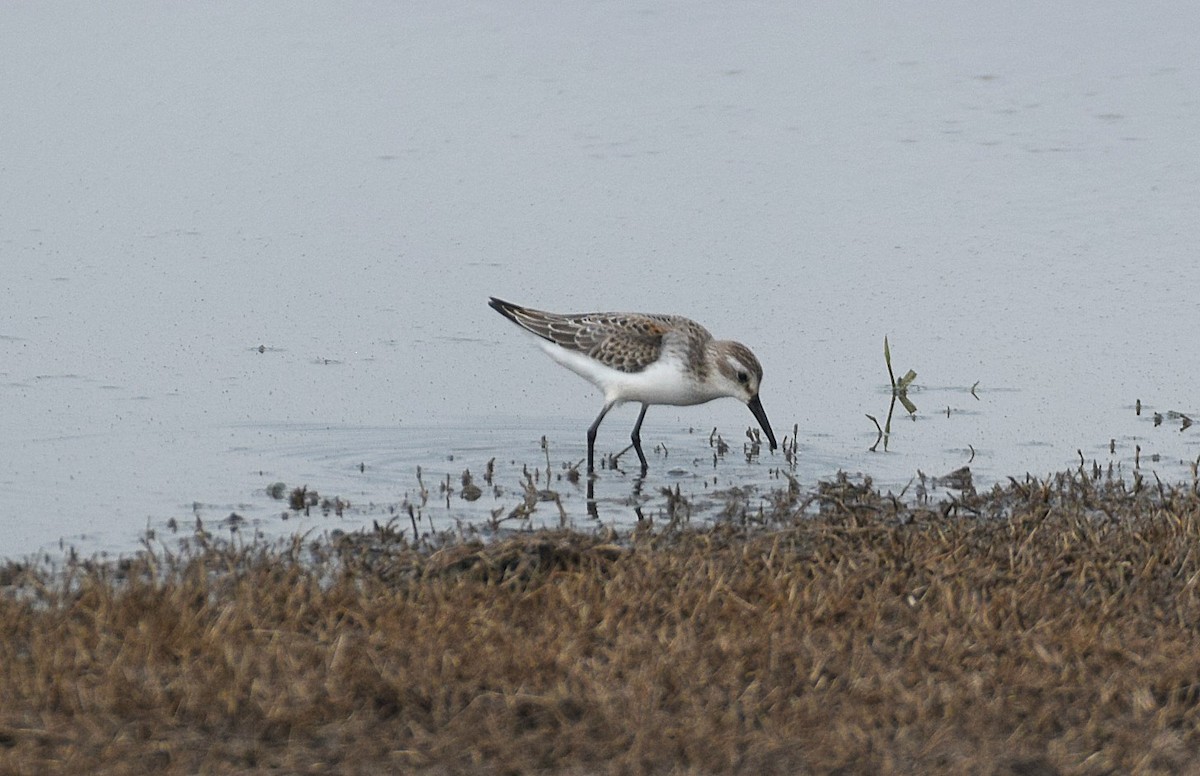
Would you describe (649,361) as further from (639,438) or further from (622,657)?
(622,657)

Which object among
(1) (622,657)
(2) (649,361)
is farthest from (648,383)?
(1) (622,657)

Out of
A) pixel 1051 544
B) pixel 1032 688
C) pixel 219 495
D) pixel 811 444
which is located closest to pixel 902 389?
pixel 811 444

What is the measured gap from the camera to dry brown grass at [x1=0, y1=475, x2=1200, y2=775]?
5887mm

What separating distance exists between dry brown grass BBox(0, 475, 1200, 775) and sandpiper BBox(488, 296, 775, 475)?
7.38 ft

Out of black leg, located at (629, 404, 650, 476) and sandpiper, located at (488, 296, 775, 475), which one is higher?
sandpiper, located at (488, 296, 775, 475)

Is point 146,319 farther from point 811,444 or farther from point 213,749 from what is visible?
point 213,749

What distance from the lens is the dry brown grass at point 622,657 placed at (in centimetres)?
589

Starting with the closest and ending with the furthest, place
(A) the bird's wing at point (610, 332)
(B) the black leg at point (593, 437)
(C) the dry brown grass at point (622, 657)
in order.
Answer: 1. (C) the dry brown grass at point (622, 657)
2. (B) the black leg at point (593, 437)
3. (A) the bird's wing at point (610, 332)

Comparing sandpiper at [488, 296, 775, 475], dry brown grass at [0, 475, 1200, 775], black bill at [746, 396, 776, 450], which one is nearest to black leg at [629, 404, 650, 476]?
sandpiper at [488, 296, 775, 475]

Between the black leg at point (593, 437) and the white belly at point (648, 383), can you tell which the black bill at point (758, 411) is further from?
the black leg at point (593, 437)

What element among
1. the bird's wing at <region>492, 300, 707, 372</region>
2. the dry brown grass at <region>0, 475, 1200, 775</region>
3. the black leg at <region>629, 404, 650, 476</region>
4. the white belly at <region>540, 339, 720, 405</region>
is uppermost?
the bird's wing at <region>492, 300, 707, 372</region>

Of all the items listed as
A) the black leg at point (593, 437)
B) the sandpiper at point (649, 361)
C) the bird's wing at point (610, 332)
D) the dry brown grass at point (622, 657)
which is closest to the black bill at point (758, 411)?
the sandpiper at point (649, 361)

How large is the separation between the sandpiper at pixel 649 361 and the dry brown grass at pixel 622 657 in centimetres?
225

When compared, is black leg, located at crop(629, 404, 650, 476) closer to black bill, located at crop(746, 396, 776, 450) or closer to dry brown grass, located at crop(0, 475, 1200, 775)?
black bill, located at crop(746, 396, 776, 450)
